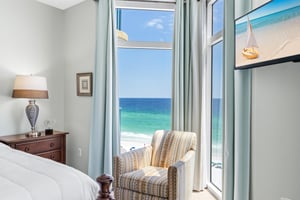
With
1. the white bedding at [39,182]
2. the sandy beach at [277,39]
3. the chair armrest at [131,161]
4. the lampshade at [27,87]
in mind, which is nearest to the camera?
the white bedding at [39,182]

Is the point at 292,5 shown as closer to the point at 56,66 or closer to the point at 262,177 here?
the point at 262,177

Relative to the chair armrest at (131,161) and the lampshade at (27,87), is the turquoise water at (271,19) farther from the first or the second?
the lampshade at (27,87)

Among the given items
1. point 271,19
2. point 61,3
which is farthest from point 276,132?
point 61,3

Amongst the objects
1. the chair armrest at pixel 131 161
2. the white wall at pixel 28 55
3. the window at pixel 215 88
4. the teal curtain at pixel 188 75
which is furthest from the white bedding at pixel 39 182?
the window at pixel 215 88

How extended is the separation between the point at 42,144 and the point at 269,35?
2.81 m

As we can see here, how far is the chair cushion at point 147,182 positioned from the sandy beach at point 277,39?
1.33 meters

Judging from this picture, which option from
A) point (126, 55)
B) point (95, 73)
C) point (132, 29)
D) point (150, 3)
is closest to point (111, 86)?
point (95, 73)

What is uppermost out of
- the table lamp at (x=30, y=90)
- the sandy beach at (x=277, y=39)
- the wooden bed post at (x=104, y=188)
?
the sandy beach at (x=277, y=39)

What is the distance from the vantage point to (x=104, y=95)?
10.9 feet

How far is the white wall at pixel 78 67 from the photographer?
358 cm

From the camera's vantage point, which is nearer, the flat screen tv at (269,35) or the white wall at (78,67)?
the flat screen tv at (269,35)

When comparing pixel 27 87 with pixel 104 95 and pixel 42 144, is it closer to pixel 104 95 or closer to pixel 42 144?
pixel 42 144

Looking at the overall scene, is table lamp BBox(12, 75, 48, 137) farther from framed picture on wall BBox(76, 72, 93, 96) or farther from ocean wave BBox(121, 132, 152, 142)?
ocean wave BBox(121, 132, 152, 142)

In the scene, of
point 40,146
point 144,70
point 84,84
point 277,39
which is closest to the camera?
point 277,39
